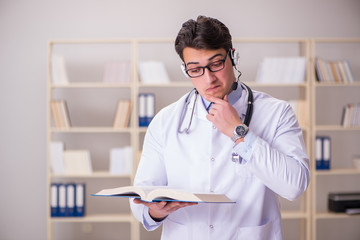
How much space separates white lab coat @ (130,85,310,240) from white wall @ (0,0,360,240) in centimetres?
290

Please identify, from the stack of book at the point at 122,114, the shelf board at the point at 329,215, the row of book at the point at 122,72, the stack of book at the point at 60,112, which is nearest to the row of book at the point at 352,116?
the shelf board at the point at 329,215

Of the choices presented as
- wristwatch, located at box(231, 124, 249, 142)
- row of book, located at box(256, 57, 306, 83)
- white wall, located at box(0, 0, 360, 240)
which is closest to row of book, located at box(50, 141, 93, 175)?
white wall, located at box(0, 0, 360, 240)

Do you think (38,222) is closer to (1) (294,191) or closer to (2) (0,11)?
(2) (0,11)

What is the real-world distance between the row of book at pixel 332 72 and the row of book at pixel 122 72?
53.7 inches

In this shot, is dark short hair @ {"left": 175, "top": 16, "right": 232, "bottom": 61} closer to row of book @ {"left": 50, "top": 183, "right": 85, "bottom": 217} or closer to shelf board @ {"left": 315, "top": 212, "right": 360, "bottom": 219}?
row of book @ {"left": 50, "top": 183, "right": 85, "bottom": 217}

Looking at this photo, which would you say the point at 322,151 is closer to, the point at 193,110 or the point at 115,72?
the point at 115,72

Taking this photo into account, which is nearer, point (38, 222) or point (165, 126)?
point (165, 126)

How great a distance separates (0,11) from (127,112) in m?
1.68

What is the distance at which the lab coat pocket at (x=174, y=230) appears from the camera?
144cm

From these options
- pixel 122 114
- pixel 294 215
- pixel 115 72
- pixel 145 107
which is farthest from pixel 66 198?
pixel 294 215

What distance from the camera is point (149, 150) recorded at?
153 centimetres

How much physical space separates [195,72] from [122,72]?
8.23ft

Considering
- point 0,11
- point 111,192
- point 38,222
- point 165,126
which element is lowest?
point 38,222

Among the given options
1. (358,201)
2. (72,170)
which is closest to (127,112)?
(72,170)
